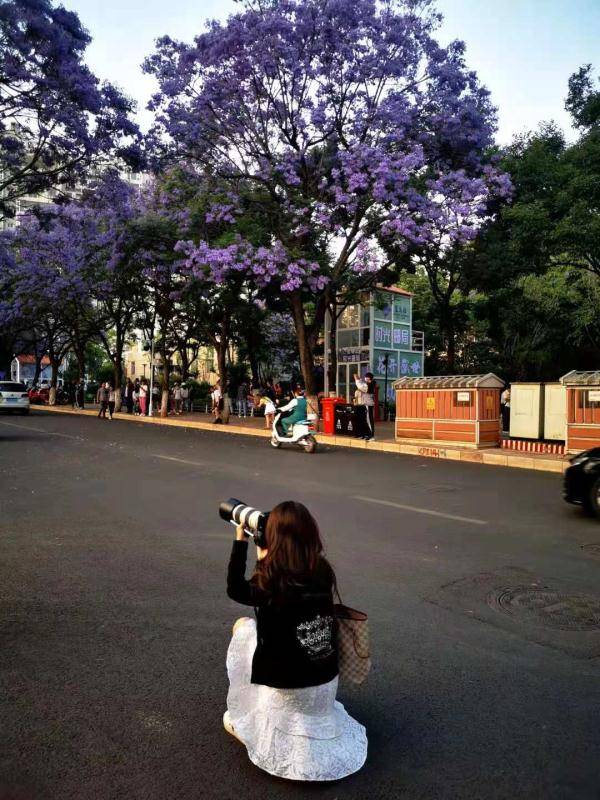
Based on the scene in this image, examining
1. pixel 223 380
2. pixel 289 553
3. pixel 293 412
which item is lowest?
pixel 289 553

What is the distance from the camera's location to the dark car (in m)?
8.12

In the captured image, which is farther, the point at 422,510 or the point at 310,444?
the point at 310,444

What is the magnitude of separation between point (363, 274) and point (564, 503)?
1414 centimetres

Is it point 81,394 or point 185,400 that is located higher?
point 81,394

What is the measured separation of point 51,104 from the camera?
16.4 meters

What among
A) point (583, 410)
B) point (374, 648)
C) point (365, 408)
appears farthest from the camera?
point (365, 408)

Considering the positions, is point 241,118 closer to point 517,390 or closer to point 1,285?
point 517,390

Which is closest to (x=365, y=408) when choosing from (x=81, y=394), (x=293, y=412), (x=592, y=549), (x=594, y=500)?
(x=293, y=412)

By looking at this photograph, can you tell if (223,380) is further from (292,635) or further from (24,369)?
(24,369)

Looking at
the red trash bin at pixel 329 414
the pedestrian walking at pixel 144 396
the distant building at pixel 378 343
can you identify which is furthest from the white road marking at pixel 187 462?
the distant building at pixel 378 343

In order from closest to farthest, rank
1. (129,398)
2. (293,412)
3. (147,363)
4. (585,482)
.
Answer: (585,482) < (293,412) < (129,398) < (147,363)

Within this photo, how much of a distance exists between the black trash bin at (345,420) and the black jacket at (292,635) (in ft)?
57.9

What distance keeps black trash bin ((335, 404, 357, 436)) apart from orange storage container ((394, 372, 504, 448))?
6.34ft

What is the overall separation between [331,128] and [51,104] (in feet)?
25.0
